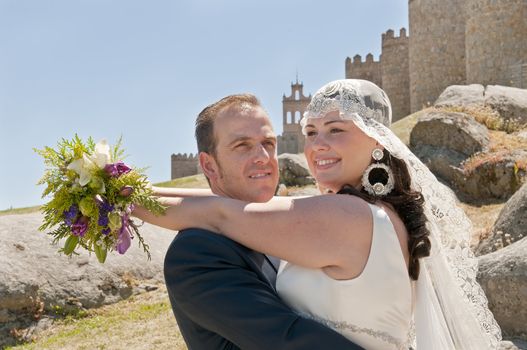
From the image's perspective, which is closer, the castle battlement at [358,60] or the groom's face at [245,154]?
the groom's face at [245,154]

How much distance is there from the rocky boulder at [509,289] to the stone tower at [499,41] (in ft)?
54.7

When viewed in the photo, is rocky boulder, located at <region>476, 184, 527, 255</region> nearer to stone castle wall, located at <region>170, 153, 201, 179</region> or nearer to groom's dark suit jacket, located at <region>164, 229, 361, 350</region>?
groom's dark suit jacket, located at <region>164, 229, 361, 350</region>

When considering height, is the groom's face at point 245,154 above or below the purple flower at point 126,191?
above

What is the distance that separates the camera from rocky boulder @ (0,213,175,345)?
30.0 ft

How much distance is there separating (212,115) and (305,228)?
2.79 feet

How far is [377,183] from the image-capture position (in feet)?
9.71

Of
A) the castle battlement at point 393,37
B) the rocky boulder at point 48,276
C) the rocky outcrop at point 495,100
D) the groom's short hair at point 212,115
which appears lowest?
the rocky boulder at point 48,276

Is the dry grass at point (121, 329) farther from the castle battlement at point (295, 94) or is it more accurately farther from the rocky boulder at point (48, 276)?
the castle battlement at point (295, 94)

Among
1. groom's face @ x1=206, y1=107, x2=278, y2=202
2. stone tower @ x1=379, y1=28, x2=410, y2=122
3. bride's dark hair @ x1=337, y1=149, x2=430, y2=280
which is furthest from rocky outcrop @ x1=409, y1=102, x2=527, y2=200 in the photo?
stone tower @ x1=379, y1=28, x2=410, y2=122

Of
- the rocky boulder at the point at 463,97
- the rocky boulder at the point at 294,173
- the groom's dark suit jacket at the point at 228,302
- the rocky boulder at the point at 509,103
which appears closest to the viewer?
the groom's dark suit jacket at the point at 228,302

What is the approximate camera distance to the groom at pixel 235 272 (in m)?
2.55

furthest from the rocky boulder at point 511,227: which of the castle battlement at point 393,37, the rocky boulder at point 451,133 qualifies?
the castle battlement at point 393,37

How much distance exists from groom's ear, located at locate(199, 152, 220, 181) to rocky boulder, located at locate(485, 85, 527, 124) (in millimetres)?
14157

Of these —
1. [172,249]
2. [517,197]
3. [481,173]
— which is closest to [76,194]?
[172,249]
